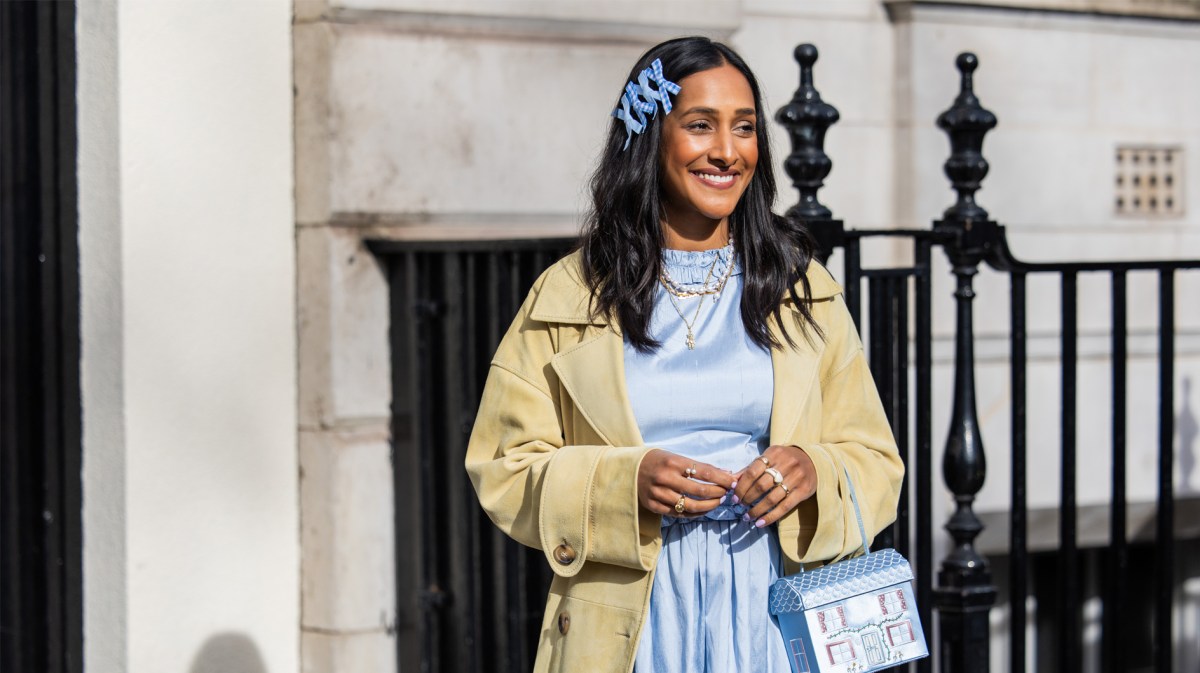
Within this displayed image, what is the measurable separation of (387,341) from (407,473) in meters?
0.40

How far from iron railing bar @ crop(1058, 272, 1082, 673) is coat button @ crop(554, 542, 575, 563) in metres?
1.76

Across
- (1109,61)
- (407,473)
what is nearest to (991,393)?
(1109,61)

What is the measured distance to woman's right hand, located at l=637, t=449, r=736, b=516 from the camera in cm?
263

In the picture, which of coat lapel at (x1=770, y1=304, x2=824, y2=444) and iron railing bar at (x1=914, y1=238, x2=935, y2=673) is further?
iron railing bar at (x1=914, y1=238, x2=935, y2=673)

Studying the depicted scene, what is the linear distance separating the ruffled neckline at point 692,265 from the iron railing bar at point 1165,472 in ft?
5.02

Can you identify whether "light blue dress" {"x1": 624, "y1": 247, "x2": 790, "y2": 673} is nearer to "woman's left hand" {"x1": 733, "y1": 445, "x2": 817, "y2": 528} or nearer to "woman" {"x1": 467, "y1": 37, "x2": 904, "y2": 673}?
"woman" {"x1": 467, "y1": 37, "x2": 904, "y2": 673}

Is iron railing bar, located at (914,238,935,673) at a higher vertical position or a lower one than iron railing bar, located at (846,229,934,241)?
lower

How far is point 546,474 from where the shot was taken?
110 inches

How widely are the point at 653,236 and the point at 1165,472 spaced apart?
73.3 inches

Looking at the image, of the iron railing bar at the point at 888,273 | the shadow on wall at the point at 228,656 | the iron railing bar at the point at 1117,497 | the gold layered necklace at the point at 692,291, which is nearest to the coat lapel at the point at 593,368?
the gold layered necklace at the point at 692,291

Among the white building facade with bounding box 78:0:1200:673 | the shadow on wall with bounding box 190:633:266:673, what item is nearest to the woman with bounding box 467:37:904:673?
the white building facade with bounding box 78:0:1200:673

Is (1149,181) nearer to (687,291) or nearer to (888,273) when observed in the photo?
(888,273)

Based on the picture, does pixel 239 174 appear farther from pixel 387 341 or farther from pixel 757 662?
pixel 757 662

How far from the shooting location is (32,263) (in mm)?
4664
